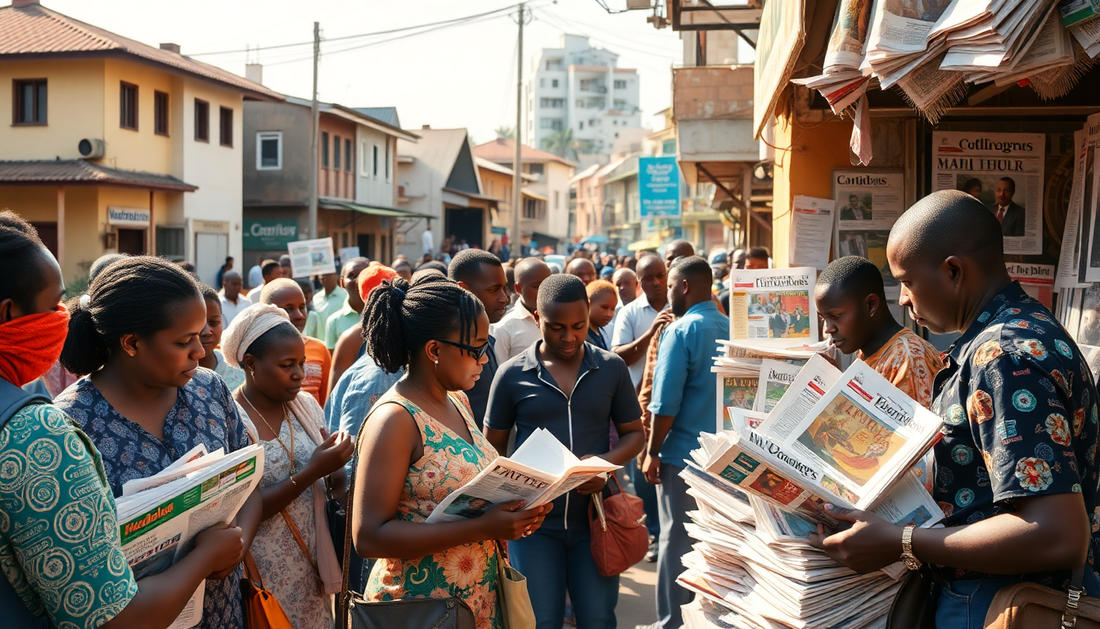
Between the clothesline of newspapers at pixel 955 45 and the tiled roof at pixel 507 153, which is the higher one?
the tiled roof at pixel 507 153

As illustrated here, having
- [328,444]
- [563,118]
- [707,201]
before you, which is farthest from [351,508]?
[563,118]

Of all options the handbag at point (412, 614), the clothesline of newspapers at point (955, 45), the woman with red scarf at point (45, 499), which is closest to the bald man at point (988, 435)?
the clothesline of newspapers at point (955, 45)

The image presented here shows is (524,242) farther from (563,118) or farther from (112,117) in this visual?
(563,118)

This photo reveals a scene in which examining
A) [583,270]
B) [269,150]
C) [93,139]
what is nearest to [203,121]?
[93,139]

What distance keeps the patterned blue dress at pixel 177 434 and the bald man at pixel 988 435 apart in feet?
6.11

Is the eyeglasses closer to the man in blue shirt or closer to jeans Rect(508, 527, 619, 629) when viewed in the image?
jeans Rect(508, 527, 619, 629)

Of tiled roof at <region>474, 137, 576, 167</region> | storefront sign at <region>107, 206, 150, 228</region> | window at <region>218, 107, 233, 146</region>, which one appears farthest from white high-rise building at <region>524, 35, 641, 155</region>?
storefront sign at <region>107, 206, 150, 228</region>

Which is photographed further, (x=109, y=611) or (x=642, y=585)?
(x=642, y=585)

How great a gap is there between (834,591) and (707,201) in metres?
46.3

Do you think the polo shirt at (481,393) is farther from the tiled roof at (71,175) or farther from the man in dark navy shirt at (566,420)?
the tiled roof at (71,175)

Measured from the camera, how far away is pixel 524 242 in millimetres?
60875

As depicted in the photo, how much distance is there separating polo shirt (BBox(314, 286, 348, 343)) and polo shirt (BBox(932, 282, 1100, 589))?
7498mm

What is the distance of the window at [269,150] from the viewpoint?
105ft

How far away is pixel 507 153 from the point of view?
7512 cm
